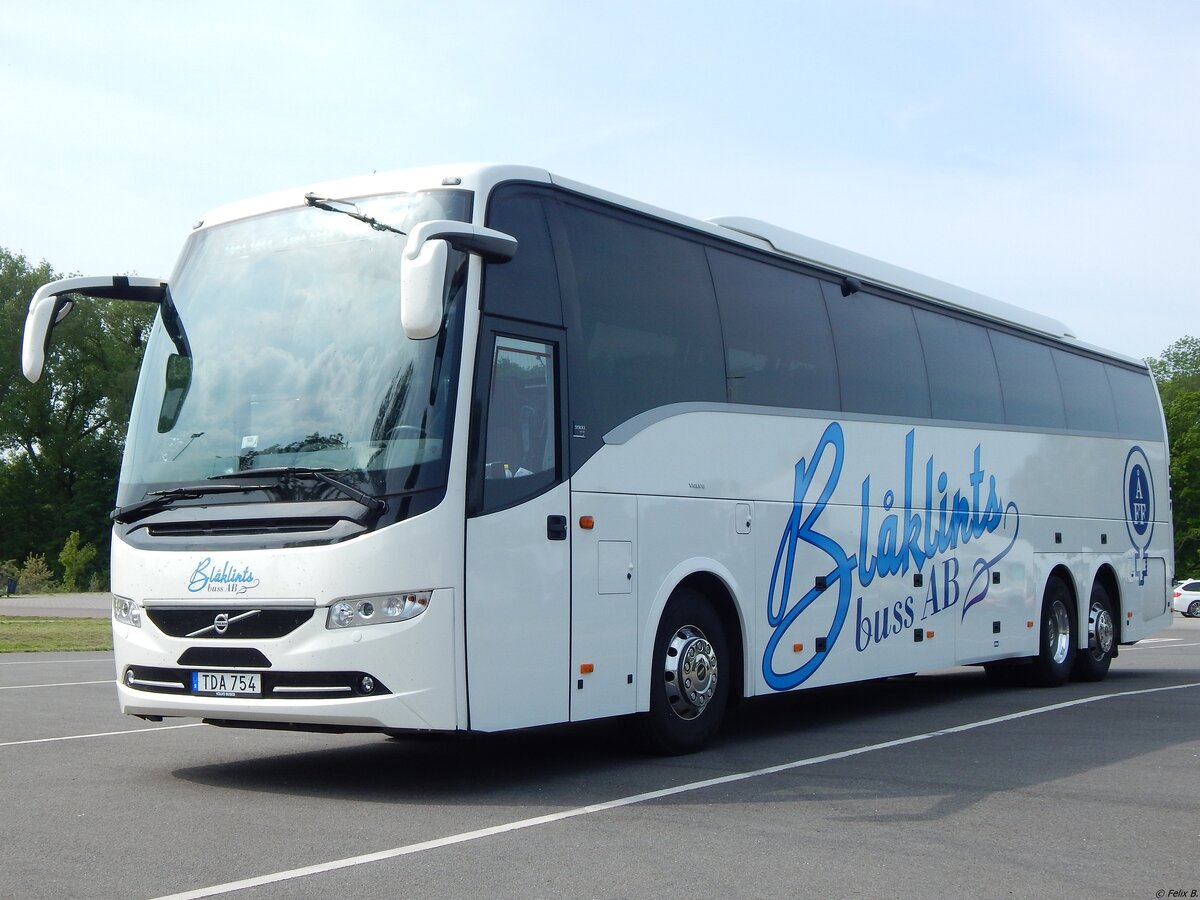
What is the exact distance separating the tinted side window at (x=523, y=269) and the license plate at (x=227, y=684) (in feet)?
8.27

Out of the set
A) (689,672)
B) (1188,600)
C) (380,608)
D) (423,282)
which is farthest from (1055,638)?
(1188,600)

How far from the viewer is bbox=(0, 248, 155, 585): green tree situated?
3059 inches

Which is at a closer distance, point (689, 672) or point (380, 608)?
point (380, 608)

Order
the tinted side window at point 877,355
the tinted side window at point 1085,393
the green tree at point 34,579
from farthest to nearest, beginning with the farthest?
the green tree at point 34,579
the tinted side window at point 1085,393
the tinted side window at point 877,355

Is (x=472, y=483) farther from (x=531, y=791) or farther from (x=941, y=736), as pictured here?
(x=941, y=736)

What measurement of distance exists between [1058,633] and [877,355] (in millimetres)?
5109

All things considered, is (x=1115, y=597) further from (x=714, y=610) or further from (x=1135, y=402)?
(x=714, y=610)

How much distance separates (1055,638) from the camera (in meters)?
16.2

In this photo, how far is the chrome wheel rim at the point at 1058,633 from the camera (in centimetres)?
1602

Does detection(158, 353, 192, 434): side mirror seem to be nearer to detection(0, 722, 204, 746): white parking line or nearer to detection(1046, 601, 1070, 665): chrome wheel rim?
detection(0, 722, 204, 746): white parking line

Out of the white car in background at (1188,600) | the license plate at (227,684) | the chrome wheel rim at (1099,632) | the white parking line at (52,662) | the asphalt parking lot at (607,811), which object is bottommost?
the white car in background at (1188,600)

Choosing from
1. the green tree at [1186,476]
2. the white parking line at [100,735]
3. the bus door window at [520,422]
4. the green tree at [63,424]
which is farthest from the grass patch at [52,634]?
the green tree at [1186,476]

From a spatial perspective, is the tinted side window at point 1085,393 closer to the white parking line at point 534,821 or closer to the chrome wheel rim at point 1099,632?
the chrome wheel rim at point 1099,632

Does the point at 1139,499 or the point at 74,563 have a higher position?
the point at 1139,499
